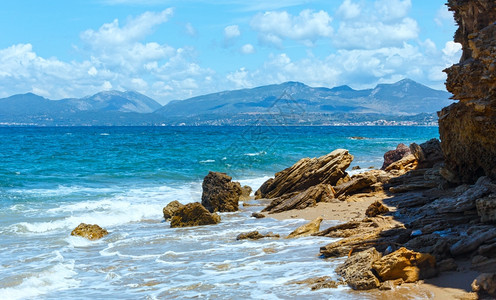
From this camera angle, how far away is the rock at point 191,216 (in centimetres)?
1617

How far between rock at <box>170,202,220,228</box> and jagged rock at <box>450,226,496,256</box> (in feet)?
28.4

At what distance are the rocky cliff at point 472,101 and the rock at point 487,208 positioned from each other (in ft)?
10.0

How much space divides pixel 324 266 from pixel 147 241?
5758mm

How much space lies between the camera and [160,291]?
9469 mm

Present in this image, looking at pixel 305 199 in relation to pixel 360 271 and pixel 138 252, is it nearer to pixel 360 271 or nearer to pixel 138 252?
pixel 138 252

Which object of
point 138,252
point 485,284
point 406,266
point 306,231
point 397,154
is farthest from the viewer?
point 397,154

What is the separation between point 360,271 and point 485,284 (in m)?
1.94

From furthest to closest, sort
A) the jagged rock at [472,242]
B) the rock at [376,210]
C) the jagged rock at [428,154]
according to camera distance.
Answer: the jagged rock at [428,154] → the rock at [376,210] → the jagged rock at [472,242]

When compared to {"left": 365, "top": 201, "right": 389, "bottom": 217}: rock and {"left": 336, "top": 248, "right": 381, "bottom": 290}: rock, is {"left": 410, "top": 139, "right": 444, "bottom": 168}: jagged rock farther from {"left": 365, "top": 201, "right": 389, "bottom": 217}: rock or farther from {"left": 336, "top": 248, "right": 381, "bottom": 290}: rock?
{"left": 336, "top": 248, "right": 381, "bottom": 290}: rock

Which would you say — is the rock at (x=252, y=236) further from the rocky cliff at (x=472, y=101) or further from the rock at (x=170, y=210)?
the rocky cliff at (x=472, y=101)

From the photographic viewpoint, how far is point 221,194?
1917cm

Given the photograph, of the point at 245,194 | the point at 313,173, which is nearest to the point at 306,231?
the point at 313,173

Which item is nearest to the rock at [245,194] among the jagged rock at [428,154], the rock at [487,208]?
the jagged rock at [428,154]

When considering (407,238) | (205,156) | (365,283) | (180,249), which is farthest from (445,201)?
(205,156)
